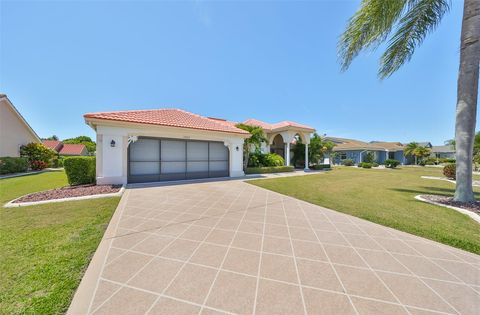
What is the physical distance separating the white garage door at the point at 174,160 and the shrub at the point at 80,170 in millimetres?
1749

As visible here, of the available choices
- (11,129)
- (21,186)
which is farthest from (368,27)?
(11,129)

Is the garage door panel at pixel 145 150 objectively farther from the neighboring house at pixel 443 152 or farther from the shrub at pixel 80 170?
the neighboring house at pixel 443 152

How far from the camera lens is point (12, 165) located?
53.0ft

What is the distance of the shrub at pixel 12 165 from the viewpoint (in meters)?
15.4

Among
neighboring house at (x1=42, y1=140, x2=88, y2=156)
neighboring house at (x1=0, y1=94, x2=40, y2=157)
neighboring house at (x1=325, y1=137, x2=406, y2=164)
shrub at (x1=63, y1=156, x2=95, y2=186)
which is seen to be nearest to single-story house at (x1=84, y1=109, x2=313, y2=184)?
shrub at (x1=63, y1=156, x2=95, y2=186)

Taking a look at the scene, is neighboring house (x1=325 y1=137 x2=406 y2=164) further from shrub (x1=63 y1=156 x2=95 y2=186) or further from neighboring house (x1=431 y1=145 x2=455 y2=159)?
shrub (x1=63 y1=156 x2=95 y2=186)

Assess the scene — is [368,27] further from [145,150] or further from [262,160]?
[145,150]

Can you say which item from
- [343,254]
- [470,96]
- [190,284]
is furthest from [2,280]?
[470,96]

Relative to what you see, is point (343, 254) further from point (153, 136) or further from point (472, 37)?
point (153, 136)

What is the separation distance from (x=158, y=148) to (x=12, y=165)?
51.7 ft

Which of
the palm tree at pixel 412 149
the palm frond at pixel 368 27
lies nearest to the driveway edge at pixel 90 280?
the palm frond at pixel 368 27

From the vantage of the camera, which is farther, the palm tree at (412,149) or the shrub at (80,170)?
the palm tree at (412,149)

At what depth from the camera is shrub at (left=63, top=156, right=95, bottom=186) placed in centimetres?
911

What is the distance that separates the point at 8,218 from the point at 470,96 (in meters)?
14.7
